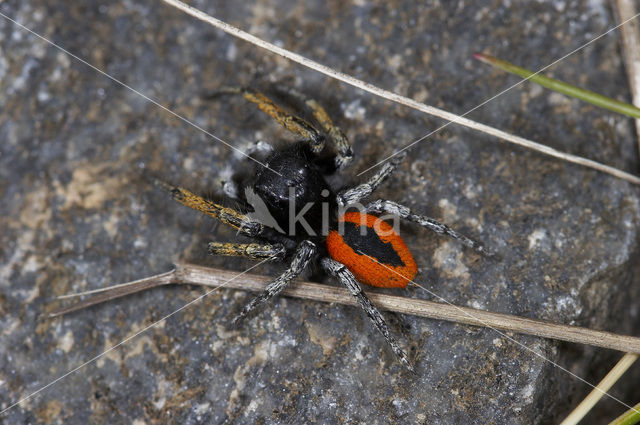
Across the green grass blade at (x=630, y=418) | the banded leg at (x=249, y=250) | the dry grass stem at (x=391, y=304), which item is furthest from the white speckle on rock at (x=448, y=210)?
the green grass blade at (x=630, y=418)

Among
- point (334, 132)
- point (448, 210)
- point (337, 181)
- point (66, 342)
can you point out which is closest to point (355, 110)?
point (334, 132)

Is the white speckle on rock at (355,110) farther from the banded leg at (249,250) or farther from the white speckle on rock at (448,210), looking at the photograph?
the banded leg at (249,250)

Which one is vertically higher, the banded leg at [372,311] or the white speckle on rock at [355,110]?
the white speckle on rock at [355,110]

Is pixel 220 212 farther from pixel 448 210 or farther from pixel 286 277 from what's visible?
pixel 448 210

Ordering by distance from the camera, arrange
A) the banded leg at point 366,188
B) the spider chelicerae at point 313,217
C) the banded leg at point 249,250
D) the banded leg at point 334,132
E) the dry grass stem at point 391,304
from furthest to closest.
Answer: the banded leg at point 334,132, the banded leg at point 366,188, the banded leg at point 249,250, the spider chelicerae at point 313,217, the dry grass stem at point 391,304

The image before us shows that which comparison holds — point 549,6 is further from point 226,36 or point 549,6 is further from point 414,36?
point 226,36

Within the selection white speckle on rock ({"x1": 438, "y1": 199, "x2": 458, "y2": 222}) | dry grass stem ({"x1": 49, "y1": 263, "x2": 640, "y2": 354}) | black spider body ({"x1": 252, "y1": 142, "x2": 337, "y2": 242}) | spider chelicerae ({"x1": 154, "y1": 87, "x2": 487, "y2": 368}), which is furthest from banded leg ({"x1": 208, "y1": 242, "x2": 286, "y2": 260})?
white speckle on rock ({"x1": 438, "y1": 199, "x2": 458, "y2": 222})
